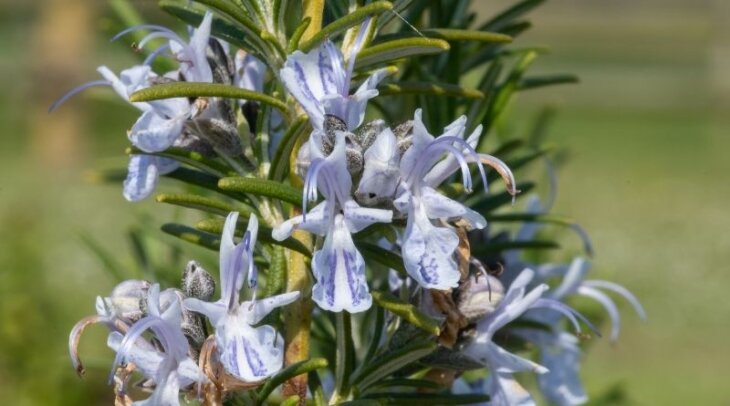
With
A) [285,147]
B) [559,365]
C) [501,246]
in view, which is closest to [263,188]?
[285,147]

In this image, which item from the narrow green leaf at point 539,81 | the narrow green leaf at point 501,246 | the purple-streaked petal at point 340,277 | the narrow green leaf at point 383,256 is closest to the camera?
the purple-streaked petal at point 340,277

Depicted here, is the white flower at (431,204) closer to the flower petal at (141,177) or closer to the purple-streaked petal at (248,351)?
the purple-streaked petal at (248,351)

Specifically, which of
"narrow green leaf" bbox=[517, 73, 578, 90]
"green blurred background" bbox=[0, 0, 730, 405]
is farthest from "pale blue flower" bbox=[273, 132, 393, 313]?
"green blurred background" bbox=[0, 0, 730, 405]

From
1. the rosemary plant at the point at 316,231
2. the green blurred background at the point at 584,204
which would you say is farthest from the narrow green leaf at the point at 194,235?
the green blurred background at the point at 584,204

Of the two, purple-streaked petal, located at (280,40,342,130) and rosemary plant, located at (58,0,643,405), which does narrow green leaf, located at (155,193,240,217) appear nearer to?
rosemary plant, located at (58,0,643,405)

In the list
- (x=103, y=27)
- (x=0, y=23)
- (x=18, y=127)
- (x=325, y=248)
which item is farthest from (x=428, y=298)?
(x=0, y=23)

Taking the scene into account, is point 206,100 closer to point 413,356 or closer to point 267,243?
point 267,243
